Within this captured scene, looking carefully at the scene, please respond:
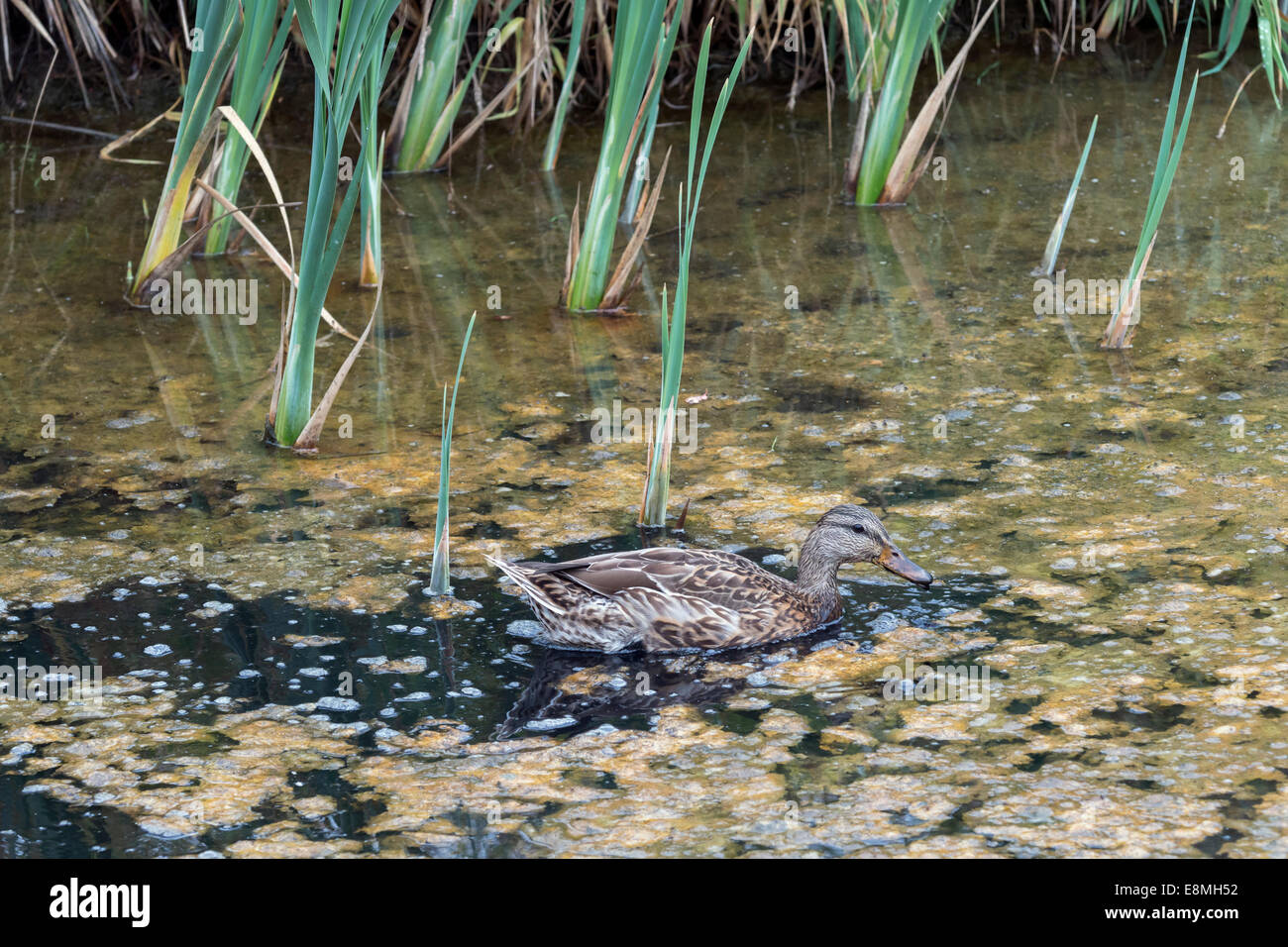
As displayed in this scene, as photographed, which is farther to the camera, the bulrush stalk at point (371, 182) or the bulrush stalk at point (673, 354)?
the bulrush stalk at point (371, 182)

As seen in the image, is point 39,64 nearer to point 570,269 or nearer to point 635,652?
point 570,269

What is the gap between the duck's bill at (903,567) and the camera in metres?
4.65

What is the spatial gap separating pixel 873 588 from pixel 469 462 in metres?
1.55

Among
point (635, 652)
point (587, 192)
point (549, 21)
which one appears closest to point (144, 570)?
point (635, 652)

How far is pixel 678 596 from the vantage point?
14.7 feet

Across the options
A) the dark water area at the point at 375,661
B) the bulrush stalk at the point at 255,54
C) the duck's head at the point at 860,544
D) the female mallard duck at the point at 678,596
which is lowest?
the dark water area at the point at 375,661

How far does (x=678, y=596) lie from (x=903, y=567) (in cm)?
69

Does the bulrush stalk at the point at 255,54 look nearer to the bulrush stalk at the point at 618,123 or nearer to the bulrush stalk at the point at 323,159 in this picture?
the bulrush stalk at the point at 323,159

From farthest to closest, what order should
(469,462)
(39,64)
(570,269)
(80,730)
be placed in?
1. (39,64)
2. (570,269)
3. (469,462)
4. (80,730)

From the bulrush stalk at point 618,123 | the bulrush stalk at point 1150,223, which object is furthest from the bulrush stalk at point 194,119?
the bulrush stalk at point 1150,223

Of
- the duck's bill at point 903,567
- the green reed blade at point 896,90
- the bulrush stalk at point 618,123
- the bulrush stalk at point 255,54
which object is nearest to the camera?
the duck's bill at point 903,567

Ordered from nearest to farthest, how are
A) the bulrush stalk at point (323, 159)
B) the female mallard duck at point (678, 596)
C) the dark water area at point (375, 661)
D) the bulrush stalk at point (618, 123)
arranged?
the dark water area at point (375, 661) → the female mallard duck at point (678, 596) → the bulrush stalk at point (323, 159) → the bulrush stalk at point (618, 123)

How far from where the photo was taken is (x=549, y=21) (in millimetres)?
9188

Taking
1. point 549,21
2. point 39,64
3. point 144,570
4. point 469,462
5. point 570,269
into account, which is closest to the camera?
point 144,570
